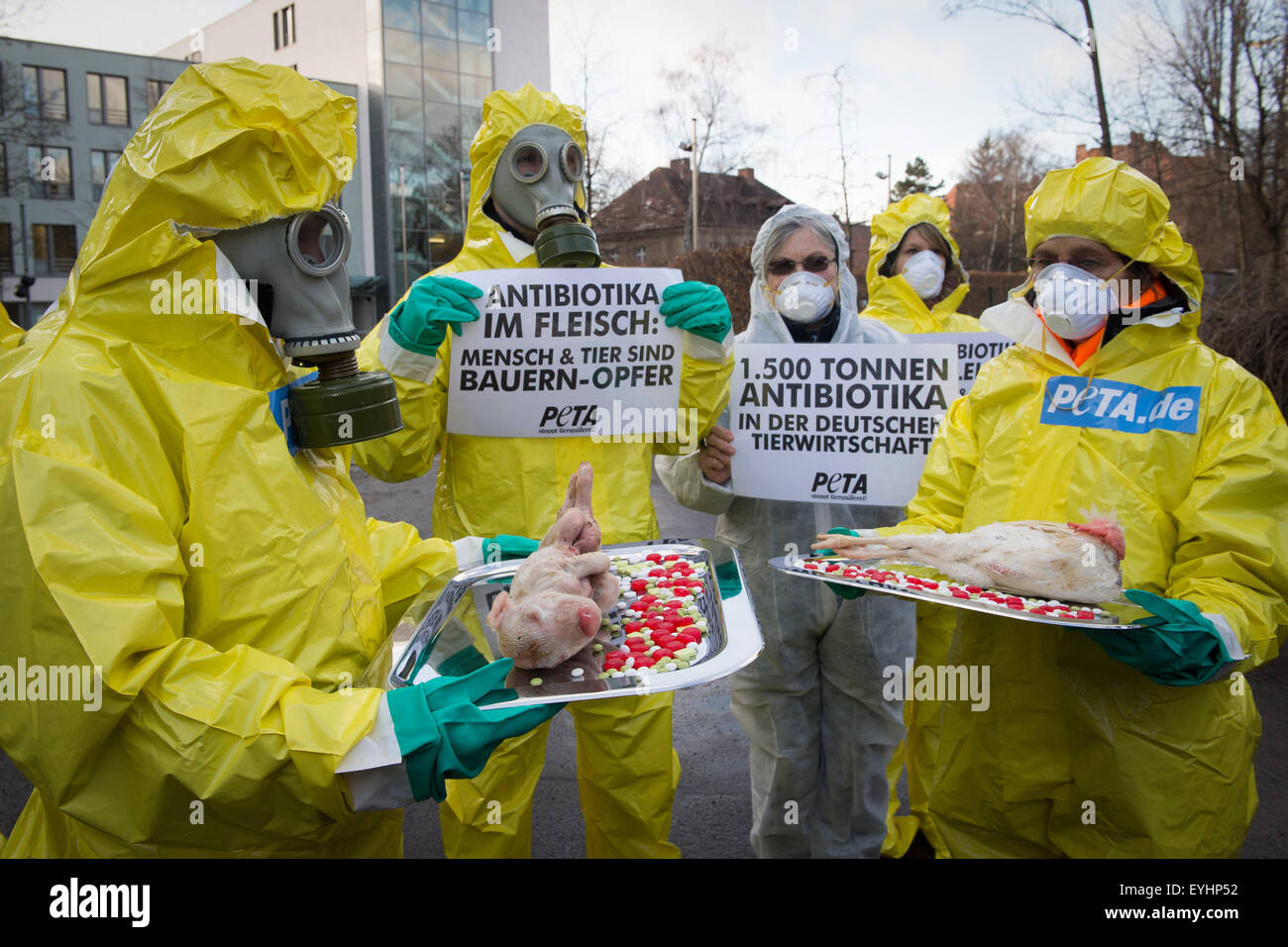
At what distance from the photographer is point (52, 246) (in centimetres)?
3303

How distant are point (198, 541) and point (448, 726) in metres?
0.64

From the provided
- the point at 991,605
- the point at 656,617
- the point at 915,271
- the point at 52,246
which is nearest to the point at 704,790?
the point at 656,617

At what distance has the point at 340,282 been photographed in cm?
216

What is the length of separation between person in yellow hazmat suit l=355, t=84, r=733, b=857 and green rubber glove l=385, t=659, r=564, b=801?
1230 mm

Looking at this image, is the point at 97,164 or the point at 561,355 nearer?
the point at 561,355

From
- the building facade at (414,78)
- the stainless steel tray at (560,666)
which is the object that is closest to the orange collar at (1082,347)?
the stainless steel tray at (560,666)

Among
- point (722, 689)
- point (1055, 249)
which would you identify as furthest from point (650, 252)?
point (1055, 249)

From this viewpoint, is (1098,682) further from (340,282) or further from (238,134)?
(238,134)

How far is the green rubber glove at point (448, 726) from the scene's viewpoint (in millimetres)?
1670

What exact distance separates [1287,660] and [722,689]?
3986mm

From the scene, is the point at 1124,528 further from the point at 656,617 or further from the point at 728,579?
the point at 656,617

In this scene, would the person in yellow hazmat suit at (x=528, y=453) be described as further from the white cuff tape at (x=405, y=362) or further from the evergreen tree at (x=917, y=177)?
the evergreen tree at (x=917, y=177)

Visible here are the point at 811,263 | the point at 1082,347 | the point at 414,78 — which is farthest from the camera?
the point at 414,78

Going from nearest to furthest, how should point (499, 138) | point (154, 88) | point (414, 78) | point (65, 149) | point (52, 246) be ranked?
point (499, 138) < point (65, 149) < point (52, 246) < point (154, 88) < point (414, 78)
